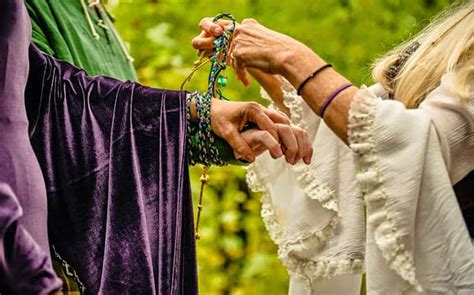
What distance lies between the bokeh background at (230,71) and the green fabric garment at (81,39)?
6.73ft

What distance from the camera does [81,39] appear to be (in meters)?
2.04

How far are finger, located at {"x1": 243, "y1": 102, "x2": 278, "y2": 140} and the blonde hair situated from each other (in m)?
0.32

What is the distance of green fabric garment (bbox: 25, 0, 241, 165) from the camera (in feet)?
6.31

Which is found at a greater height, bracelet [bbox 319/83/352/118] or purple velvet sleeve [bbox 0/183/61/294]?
bracelet [bbox 319/83/352/118]

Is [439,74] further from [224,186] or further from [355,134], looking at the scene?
[224,186]

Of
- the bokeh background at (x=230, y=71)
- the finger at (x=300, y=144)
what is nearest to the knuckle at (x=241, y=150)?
the finger at (x=300, y=144)

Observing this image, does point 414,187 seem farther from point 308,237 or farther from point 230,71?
point 230,71

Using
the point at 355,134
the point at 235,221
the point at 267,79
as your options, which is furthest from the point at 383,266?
the point at 235,221

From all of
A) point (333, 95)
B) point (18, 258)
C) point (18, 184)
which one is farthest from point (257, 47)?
point (18, 258)

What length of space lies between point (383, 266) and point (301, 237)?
0.94 ft

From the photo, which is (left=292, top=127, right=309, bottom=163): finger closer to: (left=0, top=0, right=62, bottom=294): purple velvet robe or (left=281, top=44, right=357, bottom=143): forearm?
(left=281, top=44, right=357, bottom=143): forearm

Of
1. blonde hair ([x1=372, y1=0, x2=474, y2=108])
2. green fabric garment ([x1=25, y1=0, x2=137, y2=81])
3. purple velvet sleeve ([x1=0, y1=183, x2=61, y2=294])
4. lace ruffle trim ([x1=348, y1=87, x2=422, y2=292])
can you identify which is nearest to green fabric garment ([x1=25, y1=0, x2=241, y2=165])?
green fabric garment ([x1=25, y1=0, x2=137, y2=81])

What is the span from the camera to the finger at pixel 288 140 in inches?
71.1

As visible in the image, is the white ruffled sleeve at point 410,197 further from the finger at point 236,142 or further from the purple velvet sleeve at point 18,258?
the purple velvet sleeve at point 18,258
